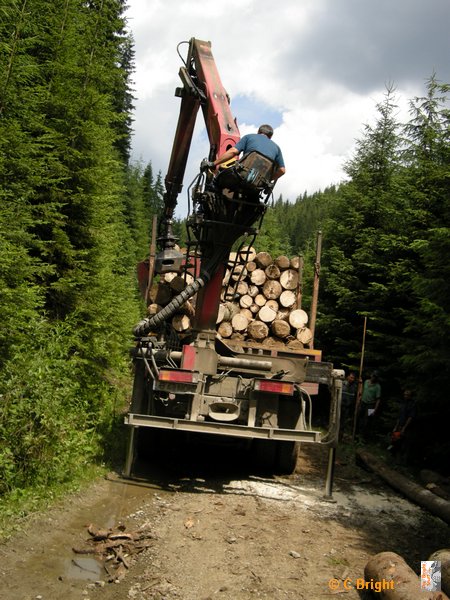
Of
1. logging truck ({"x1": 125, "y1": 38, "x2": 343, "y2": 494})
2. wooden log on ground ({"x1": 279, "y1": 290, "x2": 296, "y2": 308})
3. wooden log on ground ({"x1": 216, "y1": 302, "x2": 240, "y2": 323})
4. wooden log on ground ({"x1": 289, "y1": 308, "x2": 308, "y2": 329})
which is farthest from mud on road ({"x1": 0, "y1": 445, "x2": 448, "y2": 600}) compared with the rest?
wooden log on ground ({"x1": 279, "y1": 290, "x2": 296, "y2": 308})

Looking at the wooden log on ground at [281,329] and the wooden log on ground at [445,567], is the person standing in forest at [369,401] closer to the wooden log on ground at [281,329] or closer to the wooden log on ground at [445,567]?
the wooden log on ground at [281,329]

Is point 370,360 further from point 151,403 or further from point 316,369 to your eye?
point 151,403

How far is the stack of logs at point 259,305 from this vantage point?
8750mm

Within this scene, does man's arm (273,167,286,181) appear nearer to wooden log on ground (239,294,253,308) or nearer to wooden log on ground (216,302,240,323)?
wooden log on ground (216,302,240,323)

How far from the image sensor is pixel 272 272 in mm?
9781

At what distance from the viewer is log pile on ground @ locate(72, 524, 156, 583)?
A: 4414 millimetres

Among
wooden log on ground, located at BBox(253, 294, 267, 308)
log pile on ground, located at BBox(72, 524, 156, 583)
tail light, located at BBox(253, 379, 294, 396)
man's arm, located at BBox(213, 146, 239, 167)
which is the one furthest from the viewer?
wooden log on ground, located at BBox(253, 294, 267, 308)

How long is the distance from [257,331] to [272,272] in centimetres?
140

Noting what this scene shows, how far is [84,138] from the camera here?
1009 centimetres

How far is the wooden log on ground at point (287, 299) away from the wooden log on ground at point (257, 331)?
0.76m

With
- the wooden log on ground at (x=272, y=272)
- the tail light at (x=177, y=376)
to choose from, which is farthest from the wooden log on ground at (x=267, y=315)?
the tail light at (x=177, y=376)

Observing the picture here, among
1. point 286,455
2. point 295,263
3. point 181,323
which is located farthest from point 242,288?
point 286,455

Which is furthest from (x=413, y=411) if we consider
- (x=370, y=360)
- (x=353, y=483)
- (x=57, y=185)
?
(x=57, y=185)

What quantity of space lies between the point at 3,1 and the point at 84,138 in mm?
2939
